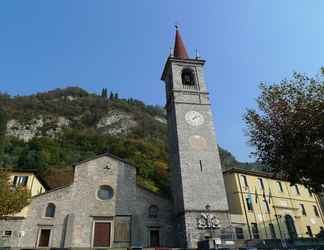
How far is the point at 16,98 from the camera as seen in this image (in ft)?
329

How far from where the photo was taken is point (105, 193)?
25109mm

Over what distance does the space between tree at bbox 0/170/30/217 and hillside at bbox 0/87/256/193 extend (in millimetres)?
22346

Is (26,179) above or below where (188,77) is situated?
below

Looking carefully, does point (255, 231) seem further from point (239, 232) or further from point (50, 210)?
point (50, 210)

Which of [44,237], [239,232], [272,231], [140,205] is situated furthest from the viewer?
[272,231]

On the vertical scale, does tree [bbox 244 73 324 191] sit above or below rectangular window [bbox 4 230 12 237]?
above

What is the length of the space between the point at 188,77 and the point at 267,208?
1728 cm

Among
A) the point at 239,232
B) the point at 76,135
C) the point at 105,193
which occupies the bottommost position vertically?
the point at 239,232

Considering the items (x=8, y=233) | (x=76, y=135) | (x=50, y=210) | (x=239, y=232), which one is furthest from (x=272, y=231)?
(x=76, y=135)

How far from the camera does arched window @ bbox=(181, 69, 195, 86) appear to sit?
29917mm

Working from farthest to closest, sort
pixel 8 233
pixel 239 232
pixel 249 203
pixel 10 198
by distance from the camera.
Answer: pixel 249 203 < pixel 239 232 < pixel 8 233 < pixel 10 198

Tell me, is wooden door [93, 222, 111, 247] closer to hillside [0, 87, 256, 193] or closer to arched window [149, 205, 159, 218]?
arched window [149, 205, 159, 218]

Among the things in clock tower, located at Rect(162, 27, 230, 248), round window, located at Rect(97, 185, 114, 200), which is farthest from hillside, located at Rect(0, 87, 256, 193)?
clock tower, located at Rect(162, 27, 230, 248)

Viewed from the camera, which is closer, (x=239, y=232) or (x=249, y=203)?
(x=239, y=232)
